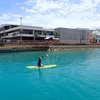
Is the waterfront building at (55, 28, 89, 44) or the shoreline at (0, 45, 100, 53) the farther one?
the waterfront building at (55, 28, 89, 44)

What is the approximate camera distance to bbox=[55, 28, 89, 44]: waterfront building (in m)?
98.2

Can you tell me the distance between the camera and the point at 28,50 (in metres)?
69.6

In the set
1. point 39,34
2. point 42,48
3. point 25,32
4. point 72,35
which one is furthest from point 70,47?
point 25,32

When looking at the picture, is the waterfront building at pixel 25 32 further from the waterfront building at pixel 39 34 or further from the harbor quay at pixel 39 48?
the harbor quay at pixel 39 48

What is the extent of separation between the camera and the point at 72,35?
10106cm

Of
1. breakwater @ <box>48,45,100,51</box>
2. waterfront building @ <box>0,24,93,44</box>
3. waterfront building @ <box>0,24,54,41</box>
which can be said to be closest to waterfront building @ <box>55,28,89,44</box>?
waterfront building @ <box>0,24,93,44</box>

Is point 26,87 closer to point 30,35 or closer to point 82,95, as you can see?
point 82,95

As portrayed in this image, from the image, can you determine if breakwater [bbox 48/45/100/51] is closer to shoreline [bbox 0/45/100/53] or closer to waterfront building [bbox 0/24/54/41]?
shoreline [bbox 0/45/100/53]

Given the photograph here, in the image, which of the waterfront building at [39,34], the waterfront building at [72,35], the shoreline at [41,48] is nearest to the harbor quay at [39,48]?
the shoreline at [41,48]

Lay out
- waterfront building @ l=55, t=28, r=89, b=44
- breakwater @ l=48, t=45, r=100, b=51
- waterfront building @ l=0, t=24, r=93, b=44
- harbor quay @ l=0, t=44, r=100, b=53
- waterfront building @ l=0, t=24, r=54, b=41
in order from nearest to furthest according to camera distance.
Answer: harbor quay @ l=0, t=44, r=100, b=53, breakwater @ l=48, t=45, r=100, b=51, waterfront building @ l=0, t=24, r=54, b=41, waterfront building @ l=0, t=24, r=93, b=44, waterfront building @ l=55, t=28, r=89, b=44

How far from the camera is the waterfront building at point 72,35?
98.2 meters

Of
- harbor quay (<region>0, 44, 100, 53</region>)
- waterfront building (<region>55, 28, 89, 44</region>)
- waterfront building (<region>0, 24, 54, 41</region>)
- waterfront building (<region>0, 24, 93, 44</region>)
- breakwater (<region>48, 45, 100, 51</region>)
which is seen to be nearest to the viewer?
harbor quay (<region>0, 44, 100, 53</region>)

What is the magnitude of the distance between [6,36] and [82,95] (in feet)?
279

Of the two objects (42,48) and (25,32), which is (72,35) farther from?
(42,48)
